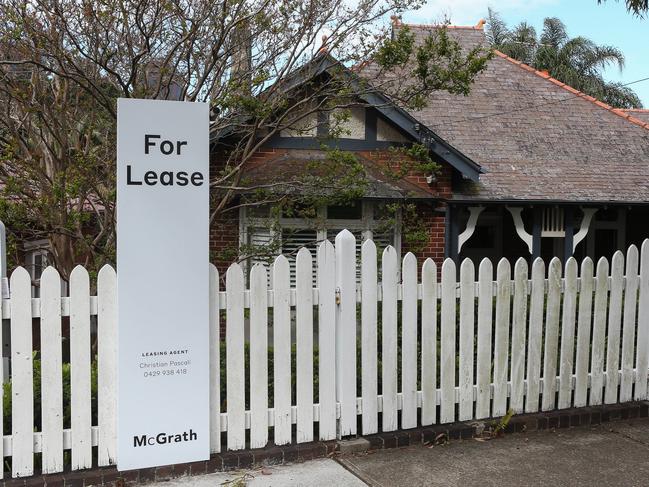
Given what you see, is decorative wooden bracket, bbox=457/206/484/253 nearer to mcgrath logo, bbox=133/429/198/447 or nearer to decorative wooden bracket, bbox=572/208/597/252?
decorative wooden bracket, bbox=572/208/597/252

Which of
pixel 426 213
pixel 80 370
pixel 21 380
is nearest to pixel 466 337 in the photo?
pixel 80 370

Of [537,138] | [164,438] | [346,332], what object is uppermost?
[537,138]

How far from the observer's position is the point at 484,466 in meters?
4.25

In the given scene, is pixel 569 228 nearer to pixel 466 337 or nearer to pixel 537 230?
pixel 537 230

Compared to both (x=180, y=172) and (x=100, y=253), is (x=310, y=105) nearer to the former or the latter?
(x=100, y=253)

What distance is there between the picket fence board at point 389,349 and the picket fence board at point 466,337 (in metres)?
0.55

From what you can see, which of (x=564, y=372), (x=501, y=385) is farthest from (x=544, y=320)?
(x=501, y=385)

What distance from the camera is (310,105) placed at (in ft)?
23.6

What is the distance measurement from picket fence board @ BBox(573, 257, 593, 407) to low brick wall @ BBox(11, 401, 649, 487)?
221mm

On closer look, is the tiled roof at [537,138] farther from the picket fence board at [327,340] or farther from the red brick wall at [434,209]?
the picket fence board at [327,340]

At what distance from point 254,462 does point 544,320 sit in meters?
2.70

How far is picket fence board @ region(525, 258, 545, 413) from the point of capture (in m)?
5.02

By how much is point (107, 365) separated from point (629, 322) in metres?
4.04

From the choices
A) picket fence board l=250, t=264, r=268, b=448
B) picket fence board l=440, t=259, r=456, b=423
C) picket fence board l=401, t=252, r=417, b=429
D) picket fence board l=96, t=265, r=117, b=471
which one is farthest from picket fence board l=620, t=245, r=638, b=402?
picket fence board l=96, t=265, r=117, b=471
